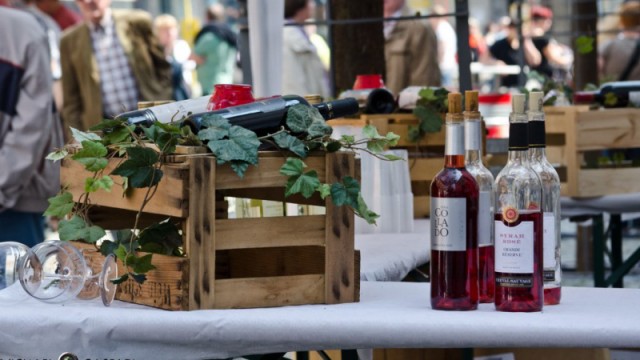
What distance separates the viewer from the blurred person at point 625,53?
9695mm

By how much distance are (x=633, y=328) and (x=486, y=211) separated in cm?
41

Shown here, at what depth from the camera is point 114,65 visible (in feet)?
27.6

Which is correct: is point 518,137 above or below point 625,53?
below

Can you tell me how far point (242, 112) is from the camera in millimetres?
2500

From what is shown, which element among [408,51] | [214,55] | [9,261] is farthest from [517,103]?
[214,55]

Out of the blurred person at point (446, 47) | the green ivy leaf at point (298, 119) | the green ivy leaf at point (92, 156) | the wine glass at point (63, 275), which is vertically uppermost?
the blurred person at point (446, 47)

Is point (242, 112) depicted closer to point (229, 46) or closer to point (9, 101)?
point (9, 101)

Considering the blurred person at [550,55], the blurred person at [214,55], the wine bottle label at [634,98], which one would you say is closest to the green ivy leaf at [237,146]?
the wine bottle label at [634,98]

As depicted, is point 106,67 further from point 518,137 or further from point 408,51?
point 518,137

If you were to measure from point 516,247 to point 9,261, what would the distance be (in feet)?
3.47

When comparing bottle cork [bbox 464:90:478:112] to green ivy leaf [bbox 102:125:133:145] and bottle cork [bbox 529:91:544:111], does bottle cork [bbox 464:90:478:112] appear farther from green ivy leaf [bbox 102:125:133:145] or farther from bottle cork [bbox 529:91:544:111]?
green ivy leaf [bbox 102:125:133:145]

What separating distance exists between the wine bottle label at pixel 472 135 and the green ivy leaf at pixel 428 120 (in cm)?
173

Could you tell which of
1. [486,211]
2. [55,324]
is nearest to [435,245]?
[486,211]

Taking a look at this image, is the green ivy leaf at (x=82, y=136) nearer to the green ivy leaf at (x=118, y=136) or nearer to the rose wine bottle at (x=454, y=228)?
the green ivy leaf at (x=118, y=136)
